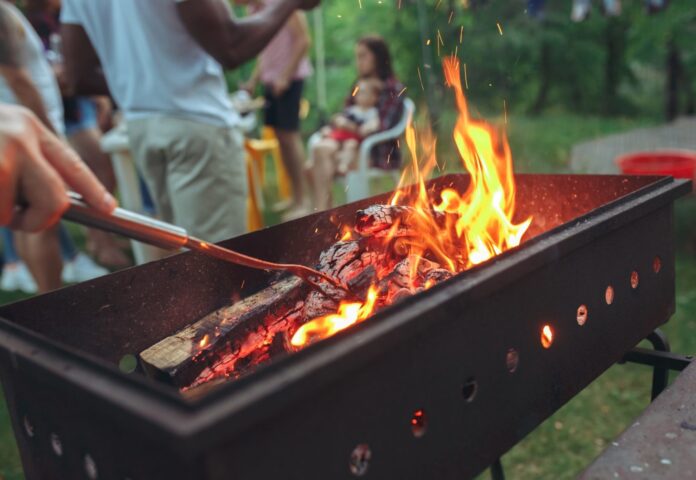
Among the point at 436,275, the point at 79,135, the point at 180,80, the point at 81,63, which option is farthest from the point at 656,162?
the point at 79,135

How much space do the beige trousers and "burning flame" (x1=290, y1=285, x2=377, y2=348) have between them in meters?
1.30

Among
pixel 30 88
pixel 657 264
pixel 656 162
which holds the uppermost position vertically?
pixel 30 88

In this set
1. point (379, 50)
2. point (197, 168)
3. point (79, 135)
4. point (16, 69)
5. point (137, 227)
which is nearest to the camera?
point (137, 227)

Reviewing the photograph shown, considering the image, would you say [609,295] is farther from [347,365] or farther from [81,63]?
[81,63]

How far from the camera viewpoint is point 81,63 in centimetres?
272

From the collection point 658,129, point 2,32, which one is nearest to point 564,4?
point 658,129

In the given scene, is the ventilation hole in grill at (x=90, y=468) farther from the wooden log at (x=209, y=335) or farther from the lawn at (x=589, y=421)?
the lawn at (x=589, y=421)

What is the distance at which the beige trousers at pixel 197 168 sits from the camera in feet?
8.25

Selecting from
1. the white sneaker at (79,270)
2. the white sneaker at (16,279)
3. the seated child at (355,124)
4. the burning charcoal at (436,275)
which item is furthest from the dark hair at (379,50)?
the burning charcoal at (436,275)

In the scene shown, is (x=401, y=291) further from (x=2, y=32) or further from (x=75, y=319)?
(x=2, y=32)

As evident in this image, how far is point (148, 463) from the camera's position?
0.86 metres

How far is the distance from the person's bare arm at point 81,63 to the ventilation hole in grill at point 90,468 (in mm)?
2054

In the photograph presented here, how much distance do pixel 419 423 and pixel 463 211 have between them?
840 mm

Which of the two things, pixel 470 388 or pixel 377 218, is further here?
pixel 377 218
